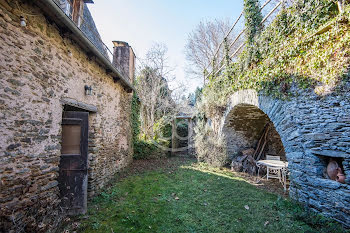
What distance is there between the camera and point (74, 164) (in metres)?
3.35

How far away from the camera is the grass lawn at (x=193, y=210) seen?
2883 mm

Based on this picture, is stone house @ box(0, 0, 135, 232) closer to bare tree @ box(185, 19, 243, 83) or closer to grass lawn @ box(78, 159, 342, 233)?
grass lawn @ box(78, 159, 342, 233)

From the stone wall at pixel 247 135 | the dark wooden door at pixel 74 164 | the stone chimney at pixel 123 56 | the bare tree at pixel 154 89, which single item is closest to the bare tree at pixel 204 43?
the bare tree at pixel 154 89

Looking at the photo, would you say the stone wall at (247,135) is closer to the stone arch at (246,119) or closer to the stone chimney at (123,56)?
the stone arch at (246,119)

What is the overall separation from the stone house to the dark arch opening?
614 centimetres

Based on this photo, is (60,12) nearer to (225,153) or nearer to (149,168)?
(149,168)

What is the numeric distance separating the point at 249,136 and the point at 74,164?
779 cm

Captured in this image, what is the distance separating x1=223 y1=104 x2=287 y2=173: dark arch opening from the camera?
25.0 feet

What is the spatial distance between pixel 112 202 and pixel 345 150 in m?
4.97

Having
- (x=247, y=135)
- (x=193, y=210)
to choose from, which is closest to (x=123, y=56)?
(x=193, y=210)

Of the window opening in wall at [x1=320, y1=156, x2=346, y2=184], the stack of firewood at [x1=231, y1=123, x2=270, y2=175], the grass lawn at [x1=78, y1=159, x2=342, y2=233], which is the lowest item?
the grass lawn at [x1=78, y1=159, x2=342, y2=233]

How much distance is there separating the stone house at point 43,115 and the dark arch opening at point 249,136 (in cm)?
614

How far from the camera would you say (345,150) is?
282 cm

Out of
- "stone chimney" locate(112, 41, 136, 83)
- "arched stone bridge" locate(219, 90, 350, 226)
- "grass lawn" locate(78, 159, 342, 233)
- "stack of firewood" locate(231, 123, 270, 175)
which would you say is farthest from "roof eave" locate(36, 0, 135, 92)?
"stack of firewood" locate(231, 123, 270, 175)
